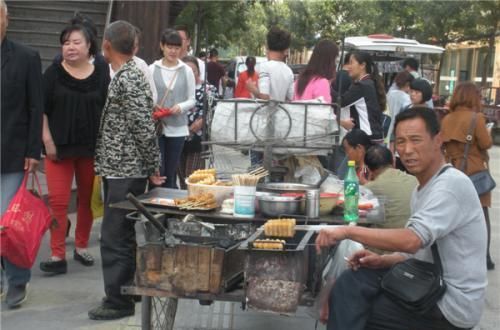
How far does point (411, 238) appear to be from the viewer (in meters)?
3.34

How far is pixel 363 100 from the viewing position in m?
7.39

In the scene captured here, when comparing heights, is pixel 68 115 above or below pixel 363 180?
above

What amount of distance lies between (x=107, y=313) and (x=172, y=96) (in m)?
2.49

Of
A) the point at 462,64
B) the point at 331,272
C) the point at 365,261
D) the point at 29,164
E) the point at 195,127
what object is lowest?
the point at 331,272

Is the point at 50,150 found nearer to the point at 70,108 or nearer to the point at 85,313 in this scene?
→ the point at 70,108

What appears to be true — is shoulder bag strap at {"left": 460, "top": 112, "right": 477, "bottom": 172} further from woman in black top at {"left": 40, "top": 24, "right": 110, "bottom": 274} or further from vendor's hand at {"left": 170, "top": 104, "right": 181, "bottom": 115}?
woman in black top at {"left": 40, "top": 24, "right": 110, "bottom": 274}

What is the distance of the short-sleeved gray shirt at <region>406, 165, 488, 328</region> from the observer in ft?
11.0

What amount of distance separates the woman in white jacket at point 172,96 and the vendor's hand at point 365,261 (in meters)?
3.45

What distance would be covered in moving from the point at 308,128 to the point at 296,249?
1.51 meters

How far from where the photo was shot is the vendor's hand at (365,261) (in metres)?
3.76

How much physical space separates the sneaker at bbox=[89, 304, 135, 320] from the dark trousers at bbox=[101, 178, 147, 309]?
3 centimetres

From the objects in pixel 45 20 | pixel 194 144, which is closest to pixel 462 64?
pixel 45 20

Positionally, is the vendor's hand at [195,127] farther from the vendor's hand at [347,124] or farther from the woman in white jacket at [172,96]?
the vendor's hand at [347,124]

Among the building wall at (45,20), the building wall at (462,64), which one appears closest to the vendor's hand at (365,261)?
the building wall at (45,20)
